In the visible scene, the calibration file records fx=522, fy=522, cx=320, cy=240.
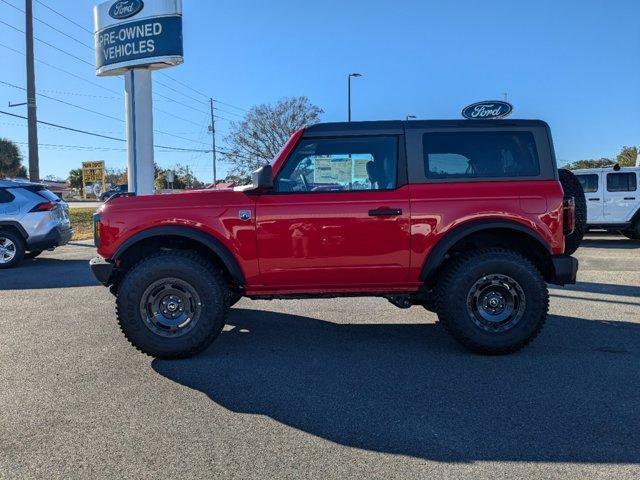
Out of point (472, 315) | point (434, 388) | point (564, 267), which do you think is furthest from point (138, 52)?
point (434, 388)

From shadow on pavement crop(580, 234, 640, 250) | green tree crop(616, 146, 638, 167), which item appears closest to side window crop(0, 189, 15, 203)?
shadow on pavement crop(580, 234, 640, 250)

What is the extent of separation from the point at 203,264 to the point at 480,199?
8.35 ft

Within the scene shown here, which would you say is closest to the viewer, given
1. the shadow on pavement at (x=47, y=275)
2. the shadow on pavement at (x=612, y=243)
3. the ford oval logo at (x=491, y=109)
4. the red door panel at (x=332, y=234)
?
the red door panel at (x=332, y=234)

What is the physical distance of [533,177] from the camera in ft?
15.6

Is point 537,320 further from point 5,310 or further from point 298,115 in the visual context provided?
point 298,115

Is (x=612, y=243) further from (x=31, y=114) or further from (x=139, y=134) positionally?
(x=31, y=114)

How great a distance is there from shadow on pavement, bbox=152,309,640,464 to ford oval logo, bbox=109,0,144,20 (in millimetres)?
11328

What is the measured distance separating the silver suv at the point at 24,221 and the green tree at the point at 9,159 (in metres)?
47.4

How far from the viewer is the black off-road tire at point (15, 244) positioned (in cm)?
1056

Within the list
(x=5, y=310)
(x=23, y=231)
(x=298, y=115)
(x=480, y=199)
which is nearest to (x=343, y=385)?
(x=480, y=199)

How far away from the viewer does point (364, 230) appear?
15.1ft

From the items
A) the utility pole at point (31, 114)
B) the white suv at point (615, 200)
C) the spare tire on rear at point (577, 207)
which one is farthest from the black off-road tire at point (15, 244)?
the white suv at point (615, 200)

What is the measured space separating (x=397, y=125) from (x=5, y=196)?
938cm

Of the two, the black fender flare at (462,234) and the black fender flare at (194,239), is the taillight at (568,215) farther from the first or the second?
the black fender flare at (194,239)
